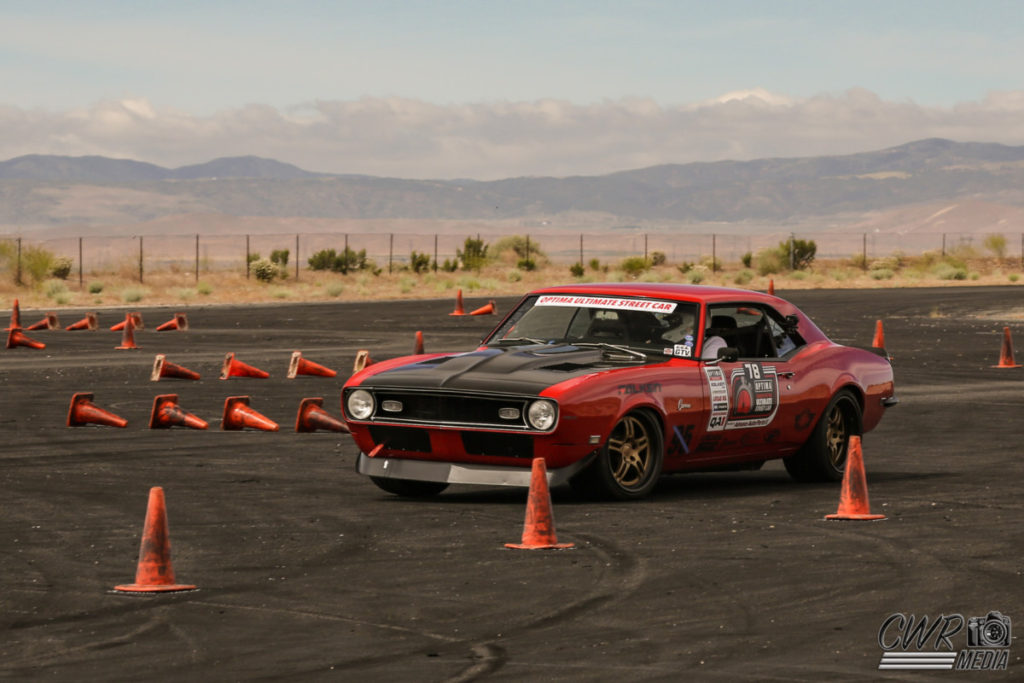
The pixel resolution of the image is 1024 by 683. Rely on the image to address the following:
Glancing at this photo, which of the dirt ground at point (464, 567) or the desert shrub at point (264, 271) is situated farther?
the desert shrub at point (264, 271)

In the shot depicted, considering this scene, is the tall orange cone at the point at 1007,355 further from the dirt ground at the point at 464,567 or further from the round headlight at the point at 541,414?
the round headlight at the point at 541,414

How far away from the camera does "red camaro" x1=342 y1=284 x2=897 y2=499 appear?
11.1 meters

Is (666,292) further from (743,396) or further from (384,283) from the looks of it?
(384,283)

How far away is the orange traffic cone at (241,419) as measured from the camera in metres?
17.2

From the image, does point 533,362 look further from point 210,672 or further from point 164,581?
point 210,672

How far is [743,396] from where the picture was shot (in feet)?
40.2

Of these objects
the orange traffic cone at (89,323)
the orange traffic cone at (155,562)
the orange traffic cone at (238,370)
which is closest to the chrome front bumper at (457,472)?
the orange traffic cone at (155,562)

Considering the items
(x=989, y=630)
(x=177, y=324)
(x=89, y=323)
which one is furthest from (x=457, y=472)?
(x=89, y=323)

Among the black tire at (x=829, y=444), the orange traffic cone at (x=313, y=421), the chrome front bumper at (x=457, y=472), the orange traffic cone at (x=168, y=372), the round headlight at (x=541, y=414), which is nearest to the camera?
the round headlight at (x=541, y=414)

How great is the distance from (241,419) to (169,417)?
735mm

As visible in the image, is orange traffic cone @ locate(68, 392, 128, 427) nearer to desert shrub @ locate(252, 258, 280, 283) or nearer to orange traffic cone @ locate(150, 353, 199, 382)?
orange traffic cone @ locate(150, 353, 199, 382)

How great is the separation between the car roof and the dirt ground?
1417 mm

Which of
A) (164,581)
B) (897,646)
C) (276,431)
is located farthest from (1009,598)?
(276,431)

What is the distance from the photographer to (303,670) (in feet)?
21.7
